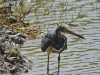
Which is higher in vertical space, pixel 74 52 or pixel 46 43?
pixel 46 43

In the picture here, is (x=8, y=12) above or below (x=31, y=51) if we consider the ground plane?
above

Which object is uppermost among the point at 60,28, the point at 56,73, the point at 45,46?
the point at 60,28

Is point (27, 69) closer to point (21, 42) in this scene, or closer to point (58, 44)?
point (58, 44)

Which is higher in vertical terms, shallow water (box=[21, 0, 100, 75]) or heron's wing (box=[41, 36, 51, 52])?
heron's wing (box=[41, 36, 51, 52])

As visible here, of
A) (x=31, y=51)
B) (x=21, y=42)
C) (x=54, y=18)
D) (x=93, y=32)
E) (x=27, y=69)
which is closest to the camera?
(x=27, y=69)

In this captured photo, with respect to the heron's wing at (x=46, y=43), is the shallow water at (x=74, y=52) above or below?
below

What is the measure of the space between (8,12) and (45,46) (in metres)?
4.64

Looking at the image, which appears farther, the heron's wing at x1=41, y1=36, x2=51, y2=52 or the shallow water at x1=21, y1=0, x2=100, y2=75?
the shallow water at x1=21, y1=0, x2=100, y2=75

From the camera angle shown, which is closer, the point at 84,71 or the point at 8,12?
the point at 84,71

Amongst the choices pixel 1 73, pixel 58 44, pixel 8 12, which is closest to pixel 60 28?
pixel 58 44

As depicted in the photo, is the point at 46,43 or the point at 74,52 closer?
the point at 46,43

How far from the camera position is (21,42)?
911 centimetres

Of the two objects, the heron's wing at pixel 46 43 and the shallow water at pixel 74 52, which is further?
the shallow water at pixel 74 52

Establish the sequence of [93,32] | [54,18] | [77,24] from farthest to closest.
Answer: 1. [54,18]
2. [77,24]
3. [93,32]
